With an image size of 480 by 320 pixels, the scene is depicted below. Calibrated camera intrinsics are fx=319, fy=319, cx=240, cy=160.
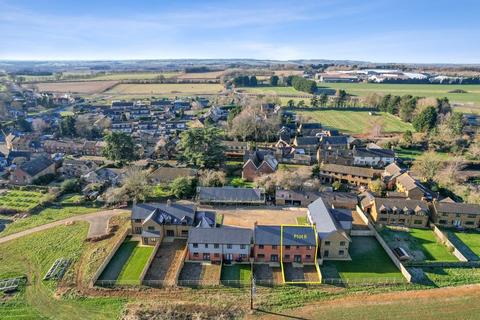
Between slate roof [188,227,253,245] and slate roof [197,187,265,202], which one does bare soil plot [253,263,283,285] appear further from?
slate roof [197,187,265,202]

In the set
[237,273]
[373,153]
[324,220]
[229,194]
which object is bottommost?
[237,273]

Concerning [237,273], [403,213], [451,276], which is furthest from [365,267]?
[237,273]

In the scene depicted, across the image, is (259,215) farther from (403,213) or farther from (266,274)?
(403,213)

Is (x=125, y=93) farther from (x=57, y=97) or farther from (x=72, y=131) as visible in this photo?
(x=72, y=131)

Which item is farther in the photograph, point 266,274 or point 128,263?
point 128,263

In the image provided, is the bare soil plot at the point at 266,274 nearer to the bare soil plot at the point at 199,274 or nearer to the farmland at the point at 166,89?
the bare soil plot at the point at 199,274

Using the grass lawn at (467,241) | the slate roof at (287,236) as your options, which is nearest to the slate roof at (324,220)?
the slate roof at (287,236)

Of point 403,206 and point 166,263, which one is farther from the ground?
point 403,206
